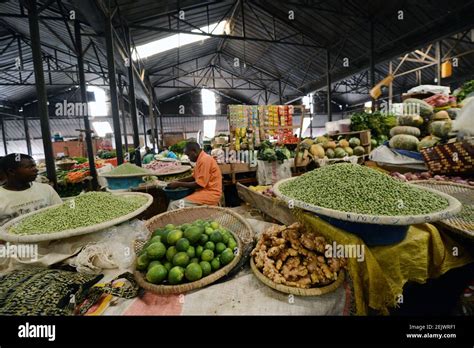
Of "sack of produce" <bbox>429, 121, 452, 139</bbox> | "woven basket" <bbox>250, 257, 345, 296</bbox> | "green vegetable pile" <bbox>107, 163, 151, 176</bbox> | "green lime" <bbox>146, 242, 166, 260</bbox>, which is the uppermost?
"sack of produce" <bbox>429, 121, 452, 139</bbox>

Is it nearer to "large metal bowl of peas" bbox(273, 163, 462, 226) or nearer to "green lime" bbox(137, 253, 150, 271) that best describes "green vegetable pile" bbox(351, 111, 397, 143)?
"large metal bowl of peas" bbox(273, 163, 462, 226)

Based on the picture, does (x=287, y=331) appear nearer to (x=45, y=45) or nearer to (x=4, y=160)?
(x=4, y=160)

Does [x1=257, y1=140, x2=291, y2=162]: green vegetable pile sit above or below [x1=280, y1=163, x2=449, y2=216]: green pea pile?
above

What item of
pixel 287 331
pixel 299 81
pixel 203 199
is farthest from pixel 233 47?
pixel 287 331

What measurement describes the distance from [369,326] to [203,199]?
96.3 inches

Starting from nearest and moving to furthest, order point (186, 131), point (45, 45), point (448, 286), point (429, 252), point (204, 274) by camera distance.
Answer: point (204, 274), point (429, 252), point (448, 286), point (45, 45), point (186, 131)

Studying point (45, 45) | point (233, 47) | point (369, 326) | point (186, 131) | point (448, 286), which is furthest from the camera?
point (186, 131)

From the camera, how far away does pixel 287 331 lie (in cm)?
111

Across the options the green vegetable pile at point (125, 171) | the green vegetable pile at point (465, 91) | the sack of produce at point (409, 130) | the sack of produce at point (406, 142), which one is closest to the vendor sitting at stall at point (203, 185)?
the green vegetable pile at point (125, 171)

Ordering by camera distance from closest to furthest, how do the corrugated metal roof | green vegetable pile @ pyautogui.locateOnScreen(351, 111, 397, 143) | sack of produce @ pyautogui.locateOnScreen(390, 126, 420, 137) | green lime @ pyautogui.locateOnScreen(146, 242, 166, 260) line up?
green lime @ pyautogui.locateOnScreen(146, 242, 166, 260) < sack of produce @ pyautogui.locateOnScreen(390, 126, 420, 137) < green vegetable pile @ pyautogui.locateOnScreen(351, 111, 397, 143) < the corrugated metal roof

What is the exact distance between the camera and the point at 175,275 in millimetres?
1303

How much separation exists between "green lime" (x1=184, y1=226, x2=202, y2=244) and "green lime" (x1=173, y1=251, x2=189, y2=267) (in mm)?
110

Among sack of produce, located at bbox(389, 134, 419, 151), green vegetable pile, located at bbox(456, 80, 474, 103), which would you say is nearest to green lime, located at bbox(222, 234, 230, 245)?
sack of produce, located at bbox(389, 134, 419, 151)

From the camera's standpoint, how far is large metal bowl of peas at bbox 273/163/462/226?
1241 mm
